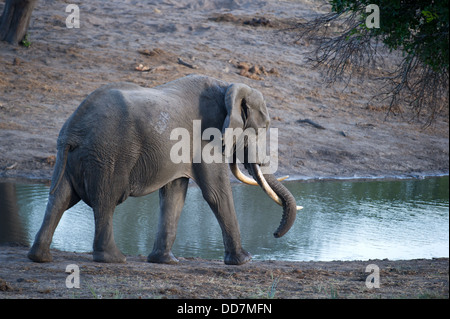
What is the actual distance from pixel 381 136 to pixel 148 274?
35.6ft

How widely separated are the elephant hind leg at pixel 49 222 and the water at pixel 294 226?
177 cm

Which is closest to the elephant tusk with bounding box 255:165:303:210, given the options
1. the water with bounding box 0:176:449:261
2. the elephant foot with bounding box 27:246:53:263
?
the water with bounding box 0:176:449:261

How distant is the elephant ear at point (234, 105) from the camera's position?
650 cm

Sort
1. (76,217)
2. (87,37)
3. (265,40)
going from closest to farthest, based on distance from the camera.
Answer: (76,217) → (87,37) → (265,40)

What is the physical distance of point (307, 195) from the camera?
37.2ft

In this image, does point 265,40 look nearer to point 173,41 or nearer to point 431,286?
point 173,41

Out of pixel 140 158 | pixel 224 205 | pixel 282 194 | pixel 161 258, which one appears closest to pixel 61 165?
pixel 140 158

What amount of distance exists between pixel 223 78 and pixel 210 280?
462 inches

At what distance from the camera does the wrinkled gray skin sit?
595cm

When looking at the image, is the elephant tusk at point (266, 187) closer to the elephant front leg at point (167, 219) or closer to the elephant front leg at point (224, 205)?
the elephant front leg at point (224, 205)

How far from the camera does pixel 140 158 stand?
6.19 metres

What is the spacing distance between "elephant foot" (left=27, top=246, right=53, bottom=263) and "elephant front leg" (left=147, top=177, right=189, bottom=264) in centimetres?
115
